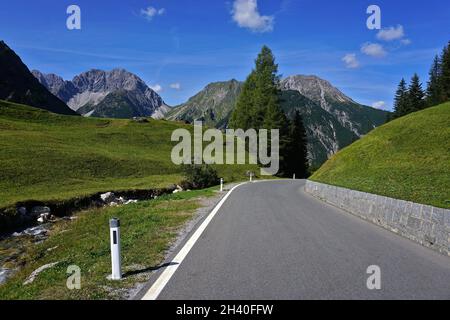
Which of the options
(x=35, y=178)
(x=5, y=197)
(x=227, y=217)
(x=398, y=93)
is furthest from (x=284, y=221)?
(x=398, y=93)

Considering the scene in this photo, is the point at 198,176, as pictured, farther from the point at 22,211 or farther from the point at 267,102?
the point at 267,102

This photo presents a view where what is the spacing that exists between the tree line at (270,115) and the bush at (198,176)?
25911 millimetres

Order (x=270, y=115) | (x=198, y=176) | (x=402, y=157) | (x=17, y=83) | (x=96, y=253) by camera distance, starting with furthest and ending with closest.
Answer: (x=17, y=83)
(x=270, y=115)
(x=198, y=176)
(x=402, y=157)
(x=96, y=253)

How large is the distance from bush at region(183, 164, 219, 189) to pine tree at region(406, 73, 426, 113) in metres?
65.1

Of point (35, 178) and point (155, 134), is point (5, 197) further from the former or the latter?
point (155, 134)

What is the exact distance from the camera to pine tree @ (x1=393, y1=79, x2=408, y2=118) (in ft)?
300

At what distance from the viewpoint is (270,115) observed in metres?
63.9

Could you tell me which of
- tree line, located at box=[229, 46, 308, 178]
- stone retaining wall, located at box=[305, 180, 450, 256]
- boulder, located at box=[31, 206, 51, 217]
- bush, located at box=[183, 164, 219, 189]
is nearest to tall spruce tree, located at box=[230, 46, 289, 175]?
tree line, located at box=[229, 46, 308, 178]

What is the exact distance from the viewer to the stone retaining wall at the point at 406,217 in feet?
30.4

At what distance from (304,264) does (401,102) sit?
97438 mm

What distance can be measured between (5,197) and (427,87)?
10927 cm

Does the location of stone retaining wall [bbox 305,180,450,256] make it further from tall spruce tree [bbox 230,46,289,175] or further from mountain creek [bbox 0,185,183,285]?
tall spruce tree [bbox 230,46,289,175]

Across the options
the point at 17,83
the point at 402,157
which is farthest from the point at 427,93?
the point at 17,83

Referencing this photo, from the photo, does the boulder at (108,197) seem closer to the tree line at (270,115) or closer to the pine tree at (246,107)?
the tree line at (270,115)
